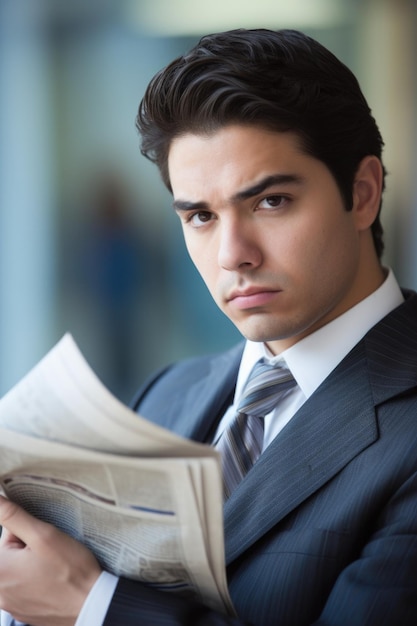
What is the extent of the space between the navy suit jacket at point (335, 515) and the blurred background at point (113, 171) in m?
3.41

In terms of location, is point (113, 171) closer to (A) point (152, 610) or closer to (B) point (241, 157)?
(B) point (241, 157)

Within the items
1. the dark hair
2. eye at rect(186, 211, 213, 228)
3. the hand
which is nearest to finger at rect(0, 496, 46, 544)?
the hand

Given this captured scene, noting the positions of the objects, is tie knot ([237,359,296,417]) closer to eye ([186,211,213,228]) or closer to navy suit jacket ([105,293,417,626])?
navy suit jacket ([105,293,417,626])

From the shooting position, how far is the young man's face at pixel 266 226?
53.4 inches

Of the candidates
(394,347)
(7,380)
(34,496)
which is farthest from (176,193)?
(7,380)

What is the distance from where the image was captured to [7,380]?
470 cm

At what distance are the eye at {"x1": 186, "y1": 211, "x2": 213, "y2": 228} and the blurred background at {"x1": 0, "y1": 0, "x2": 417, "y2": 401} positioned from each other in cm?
332

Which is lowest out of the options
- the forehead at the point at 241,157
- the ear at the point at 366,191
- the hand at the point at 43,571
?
the hand at the point at 43,571

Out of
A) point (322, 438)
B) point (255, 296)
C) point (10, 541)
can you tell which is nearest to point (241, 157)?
point (255, 296)

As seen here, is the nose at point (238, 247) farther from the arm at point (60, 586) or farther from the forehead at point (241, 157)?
the arm at point (60, 586)

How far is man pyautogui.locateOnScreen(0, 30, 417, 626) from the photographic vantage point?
1166mm

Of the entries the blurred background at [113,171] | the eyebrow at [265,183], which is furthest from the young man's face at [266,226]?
the blurred background at [113,171]

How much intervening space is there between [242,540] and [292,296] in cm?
38

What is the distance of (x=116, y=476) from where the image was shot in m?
1.06
